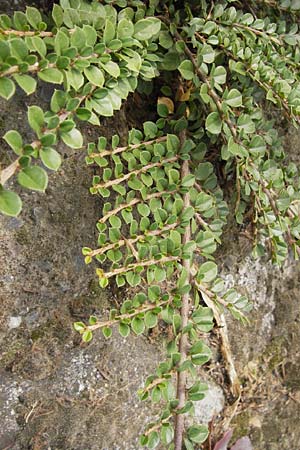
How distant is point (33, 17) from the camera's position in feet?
3.84

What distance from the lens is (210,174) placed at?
5.24 feet

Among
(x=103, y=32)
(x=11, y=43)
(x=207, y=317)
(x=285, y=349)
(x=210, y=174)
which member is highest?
(x=11, y=43)

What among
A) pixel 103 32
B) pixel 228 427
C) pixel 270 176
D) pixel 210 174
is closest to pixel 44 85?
pixel 103 32

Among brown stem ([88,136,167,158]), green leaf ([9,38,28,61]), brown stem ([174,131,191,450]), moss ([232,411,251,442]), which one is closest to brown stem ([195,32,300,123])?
brown stem ([88,136,167,158])

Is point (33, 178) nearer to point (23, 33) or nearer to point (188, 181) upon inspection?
point (23, 33)

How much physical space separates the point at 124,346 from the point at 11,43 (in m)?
1.02

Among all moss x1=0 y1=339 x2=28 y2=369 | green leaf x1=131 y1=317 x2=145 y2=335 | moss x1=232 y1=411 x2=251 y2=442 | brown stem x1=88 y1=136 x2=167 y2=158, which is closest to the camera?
green leaf x1=131 y1=317 x2=145 y2=335

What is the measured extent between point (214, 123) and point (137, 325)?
542 mm

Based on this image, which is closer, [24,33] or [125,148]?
[24,33]

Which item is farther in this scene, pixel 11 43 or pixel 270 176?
pixel 270 176

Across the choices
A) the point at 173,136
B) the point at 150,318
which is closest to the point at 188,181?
the point at 173,136

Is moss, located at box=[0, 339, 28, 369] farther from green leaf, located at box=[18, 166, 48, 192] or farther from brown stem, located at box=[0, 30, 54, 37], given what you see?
brown stem, located at box=[0, 30, 54, 37]

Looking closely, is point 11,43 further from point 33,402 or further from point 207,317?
point 33,402

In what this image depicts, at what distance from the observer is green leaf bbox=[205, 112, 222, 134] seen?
1395 millimetres
